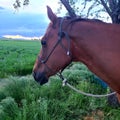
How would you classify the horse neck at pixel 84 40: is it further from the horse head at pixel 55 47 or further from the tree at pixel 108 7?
the tree at pixel 108 7

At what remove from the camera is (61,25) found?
3.49 m

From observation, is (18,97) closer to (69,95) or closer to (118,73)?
(69,95)

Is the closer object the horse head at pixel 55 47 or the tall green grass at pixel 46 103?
the horse head at pixel 55 47

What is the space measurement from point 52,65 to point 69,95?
3.10 m

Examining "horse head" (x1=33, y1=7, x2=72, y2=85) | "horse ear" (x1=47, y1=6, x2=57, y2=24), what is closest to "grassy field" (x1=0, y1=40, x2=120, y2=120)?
"horse head" (x1=33, y1=7, x2=72, y2=85)

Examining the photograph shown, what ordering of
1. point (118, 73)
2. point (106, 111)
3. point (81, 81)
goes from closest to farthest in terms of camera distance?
1. point (118, 73)
2. point (106, 111)
3. point (81, 81)

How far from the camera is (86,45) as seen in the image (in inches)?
136

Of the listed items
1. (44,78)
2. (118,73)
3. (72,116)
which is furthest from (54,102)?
(118,73)

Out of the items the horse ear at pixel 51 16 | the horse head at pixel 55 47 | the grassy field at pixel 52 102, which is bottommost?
the grassy field at pixel 52 102

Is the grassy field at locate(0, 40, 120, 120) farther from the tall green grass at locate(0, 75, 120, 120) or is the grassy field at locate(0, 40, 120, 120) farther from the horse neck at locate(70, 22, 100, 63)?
the horse neck at locate(70, 22, 100, 63)

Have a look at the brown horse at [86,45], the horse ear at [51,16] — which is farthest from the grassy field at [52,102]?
the horse ear at [51,16]

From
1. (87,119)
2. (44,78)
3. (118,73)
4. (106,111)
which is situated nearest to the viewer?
(118,73)

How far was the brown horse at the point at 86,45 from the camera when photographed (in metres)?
3.42

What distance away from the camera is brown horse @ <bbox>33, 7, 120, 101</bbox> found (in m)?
3.42
